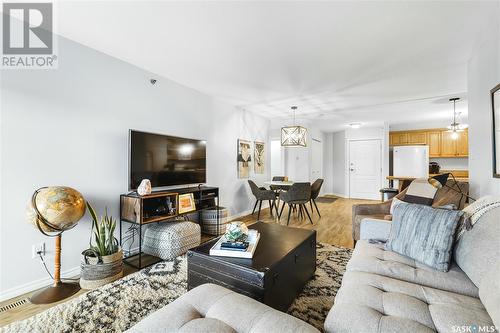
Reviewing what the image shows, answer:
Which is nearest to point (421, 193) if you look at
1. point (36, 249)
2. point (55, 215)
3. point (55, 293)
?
point (55, 215)

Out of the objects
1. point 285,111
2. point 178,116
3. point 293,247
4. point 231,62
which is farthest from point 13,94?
point 285,111

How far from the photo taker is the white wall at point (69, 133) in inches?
78.1

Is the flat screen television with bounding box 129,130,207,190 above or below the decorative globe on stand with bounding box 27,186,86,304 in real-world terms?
above

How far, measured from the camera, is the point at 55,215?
73.5 inches

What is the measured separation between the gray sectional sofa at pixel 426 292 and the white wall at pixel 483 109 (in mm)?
1029

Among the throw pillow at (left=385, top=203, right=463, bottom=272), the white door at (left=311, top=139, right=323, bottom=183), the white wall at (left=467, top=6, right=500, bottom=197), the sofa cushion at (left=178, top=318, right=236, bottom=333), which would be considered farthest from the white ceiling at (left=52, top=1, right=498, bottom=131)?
the white door at (left=311, top=139, right=323, bottom=183)

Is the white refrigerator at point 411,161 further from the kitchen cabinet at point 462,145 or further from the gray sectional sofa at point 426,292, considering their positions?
the gray sectional sofa at point 426,292

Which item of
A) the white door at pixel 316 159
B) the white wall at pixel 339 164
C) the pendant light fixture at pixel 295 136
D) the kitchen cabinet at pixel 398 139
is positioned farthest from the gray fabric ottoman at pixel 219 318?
the white wall at pixel 339 164

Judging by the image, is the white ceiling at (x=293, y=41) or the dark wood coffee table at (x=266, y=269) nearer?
the dark wood coffee table at (x=266, y=269)

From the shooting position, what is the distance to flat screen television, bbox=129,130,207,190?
9.00ft

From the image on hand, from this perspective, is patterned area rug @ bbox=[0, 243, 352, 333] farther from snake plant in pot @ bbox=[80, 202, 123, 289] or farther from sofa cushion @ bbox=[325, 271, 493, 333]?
sofa cushion @ bbox=[325, 271, 493, 333]

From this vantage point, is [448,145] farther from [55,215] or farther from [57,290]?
[57,290]

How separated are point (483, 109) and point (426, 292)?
2.14 meters

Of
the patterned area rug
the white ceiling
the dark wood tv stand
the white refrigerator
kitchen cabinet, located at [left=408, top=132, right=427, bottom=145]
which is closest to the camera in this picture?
the patterned area rug
